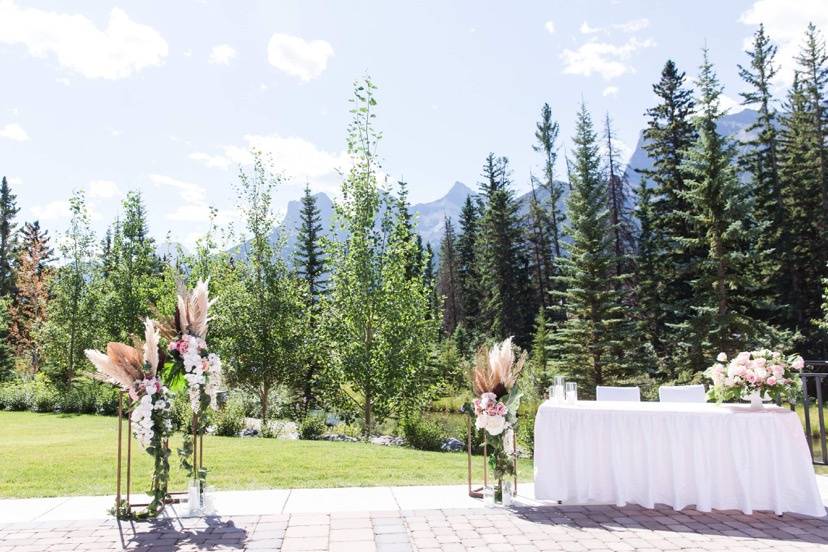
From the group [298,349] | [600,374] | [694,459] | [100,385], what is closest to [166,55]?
[298,349]

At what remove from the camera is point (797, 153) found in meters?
26.1

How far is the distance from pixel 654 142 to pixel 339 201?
20240 millimetres

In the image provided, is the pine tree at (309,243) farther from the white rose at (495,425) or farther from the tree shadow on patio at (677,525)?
the tree shadow on patio at (677,525)

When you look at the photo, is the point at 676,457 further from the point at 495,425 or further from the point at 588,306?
the point at 588,306

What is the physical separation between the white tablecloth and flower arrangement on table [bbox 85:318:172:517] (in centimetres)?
361

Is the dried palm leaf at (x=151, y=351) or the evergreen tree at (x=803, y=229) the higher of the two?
the evergreen tree at (x=803, y=229)

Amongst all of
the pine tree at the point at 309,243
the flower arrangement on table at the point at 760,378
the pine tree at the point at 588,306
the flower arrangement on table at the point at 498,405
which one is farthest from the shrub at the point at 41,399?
the pine tree at the point at 309,243

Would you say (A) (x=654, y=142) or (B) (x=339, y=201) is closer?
(B) (x=339, y=201)

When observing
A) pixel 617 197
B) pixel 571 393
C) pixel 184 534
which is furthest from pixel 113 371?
pixel 617 197

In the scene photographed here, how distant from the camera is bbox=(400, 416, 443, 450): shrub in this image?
37.0 feet

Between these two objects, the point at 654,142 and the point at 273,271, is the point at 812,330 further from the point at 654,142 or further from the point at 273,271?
the point at 273,271

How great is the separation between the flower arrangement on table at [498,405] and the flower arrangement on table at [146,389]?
299 centimetres

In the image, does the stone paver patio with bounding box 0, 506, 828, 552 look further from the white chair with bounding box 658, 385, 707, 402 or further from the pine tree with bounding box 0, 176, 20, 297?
the pine tree with bounding box 0, 176, 20, 297

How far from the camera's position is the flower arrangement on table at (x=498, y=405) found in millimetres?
6004
